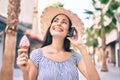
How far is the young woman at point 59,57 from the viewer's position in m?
2.01

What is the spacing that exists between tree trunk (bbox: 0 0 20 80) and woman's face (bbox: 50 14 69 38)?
4121 mm

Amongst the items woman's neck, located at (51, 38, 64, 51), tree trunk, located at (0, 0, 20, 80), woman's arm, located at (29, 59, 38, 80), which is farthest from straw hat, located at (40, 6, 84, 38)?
tree trunk, located at (0, 0, 20, 80)

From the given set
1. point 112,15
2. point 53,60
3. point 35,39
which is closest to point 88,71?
point 53,60

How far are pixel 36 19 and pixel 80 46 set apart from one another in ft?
77.7

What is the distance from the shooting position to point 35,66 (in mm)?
2076

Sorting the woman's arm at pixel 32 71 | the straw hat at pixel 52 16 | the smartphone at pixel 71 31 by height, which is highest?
the straw hat at pixel 52 16

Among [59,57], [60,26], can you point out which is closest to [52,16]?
[60,26]

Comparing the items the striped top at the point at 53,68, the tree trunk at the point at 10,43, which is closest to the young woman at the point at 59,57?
the striped top at the point at 53,68

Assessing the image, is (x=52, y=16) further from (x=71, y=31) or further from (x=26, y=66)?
(x=26, y=66)

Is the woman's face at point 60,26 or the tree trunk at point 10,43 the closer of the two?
the woman's face at point 60,26

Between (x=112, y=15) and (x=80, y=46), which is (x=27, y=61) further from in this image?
(x=112, y=15)

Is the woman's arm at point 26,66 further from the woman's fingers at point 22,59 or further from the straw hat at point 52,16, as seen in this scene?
the straw hat at point 52,16

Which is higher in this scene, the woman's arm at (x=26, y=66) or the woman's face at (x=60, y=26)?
the woman's face at (x=60, y=26)

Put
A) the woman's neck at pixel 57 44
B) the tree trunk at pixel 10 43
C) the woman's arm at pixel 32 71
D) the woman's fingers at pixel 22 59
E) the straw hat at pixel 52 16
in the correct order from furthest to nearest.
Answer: the tree trunk at pixel 10 43, the straw hat at pixel 52 16, the woman's neck at pixel 57 44, the woman's arm at pixel 32 71, the woman's fingers at pixel 22 59
